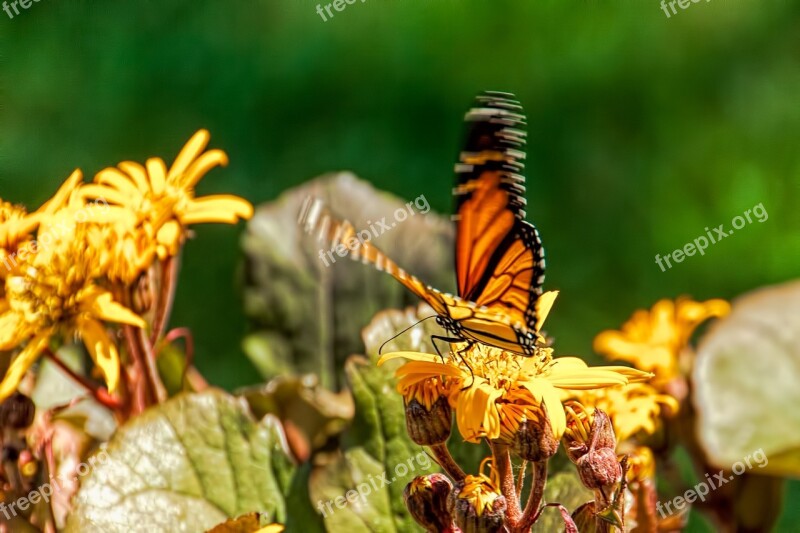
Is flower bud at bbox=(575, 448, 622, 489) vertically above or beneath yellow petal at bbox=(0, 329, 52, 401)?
beneath

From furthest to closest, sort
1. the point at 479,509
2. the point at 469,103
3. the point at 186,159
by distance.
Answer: the point at 469,103 → the point at 186,159 → the point at 479,509

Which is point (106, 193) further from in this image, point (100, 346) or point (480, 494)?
point (480, 494)

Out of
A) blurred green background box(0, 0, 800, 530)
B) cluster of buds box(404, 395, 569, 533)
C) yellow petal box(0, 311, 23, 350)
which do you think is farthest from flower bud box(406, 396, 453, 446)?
blurred green background box(0, 0, 800, 530)

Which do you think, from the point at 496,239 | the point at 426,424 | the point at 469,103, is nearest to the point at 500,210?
the point at 496,239

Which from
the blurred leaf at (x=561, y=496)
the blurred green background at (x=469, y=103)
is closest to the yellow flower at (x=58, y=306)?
the blurred leaf at (x=561, y=496)

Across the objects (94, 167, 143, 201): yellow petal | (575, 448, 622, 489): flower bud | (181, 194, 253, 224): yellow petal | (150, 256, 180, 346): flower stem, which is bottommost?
(575, 448, 622, 489): flower bud

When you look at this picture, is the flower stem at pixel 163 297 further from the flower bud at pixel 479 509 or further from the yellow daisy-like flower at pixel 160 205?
A: the flower bud at pixel 479 509

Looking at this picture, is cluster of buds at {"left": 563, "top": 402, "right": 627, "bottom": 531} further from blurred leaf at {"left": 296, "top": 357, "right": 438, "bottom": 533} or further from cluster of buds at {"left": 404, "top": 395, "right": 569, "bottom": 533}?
blurred leaf at {"left": 296, "top": 357, "right": 438, "bottom": 533}

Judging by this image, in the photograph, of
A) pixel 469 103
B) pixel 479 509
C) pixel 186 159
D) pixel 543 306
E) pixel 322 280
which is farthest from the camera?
pixel 469 103
